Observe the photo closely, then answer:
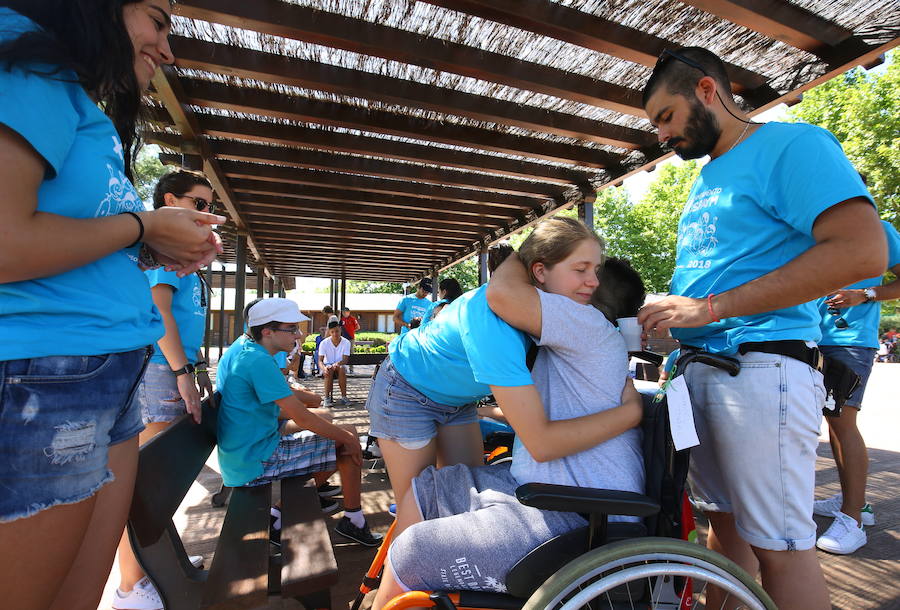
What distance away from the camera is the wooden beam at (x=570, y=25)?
251 centimetres

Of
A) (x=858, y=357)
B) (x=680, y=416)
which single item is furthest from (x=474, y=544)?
(x=858, y=357)

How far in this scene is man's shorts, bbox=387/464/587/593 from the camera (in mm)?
1255

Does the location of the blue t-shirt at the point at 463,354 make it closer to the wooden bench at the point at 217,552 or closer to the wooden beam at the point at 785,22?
the wooden bench at the point at 217,552

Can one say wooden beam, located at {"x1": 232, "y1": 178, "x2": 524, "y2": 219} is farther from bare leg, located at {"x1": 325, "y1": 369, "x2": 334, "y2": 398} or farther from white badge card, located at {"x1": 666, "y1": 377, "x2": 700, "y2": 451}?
white badge card, located at {"x1": 666, "y1": 377, "x2": 700, "y2": 451}

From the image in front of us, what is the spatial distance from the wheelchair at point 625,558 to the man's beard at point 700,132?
73 cm

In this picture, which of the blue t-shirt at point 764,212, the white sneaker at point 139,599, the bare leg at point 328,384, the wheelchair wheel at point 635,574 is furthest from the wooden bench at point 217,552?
the bare leg at point 328,384

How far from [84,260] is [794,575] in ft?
6.31

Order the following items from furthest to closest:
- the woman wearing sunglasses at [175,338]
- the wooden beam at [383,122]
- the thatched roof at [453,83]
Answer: the wooden beam at [383,122]
the thatched roof at [453,83]
the woman wearing sunglasses at [175,338]

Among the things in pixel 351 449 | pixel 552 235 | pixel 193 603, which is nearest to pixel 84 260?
pixel 193 603

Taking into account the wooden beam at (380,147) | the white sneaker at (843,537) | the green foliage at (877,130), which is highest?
the green foliage at (877,130)

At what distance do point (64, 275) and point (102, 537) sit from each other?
68cm

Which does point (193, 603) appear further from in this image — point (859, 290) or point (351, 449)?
point (859, 290)

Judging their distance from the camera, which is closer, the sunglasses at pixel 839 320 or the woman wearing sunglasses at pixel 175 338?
the woman wearing sunglasses at pixel 175 338

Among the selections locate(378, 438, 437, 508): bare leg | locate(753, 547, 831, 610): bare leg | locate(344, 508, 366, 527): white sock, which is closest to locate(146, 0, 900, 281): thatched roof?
locate(378, 438, 437, 508): bare leg
